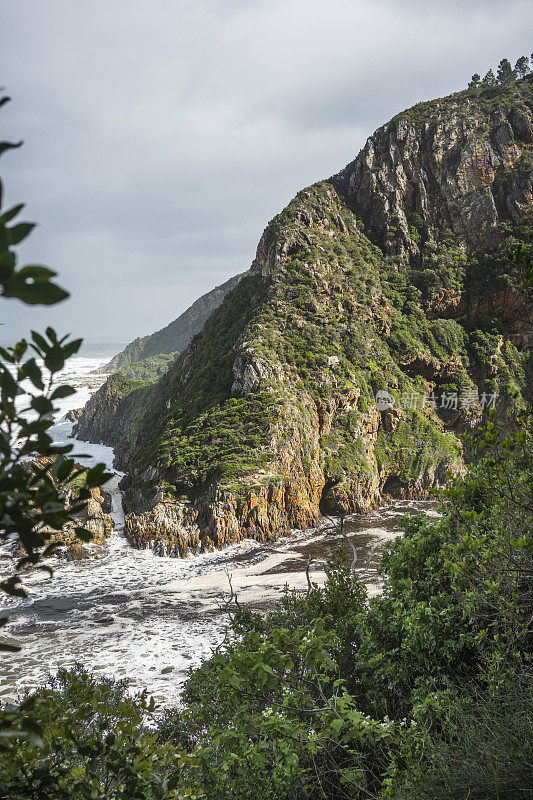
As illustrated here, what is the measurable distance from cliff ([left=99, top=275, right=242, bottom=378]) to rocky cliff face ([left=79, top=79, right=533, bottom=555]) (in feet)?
164

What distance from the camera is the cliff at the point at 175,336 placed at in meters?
99.6

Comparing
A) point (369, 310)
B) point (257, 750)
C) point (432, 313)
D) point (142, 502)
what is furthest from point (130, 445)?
point (257, 750)

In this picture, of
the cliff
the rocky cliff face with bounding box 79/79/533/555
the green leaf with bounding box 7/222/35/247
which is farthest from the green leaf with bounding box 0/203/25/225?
the cliff

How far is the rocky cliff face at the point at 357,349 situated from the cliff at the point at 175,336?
164 ft

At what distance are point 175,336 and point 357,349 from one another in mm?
78647

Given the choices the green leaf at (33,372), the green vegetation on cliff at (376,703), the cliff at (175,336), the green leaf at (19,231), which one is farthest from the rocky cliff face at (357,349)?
the cliff at (175,336)

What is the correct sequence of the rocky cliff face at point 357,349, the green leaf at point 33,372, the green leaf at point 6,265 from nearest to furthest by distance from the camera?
the green leaf at point 6,265 < the green leaf at point 33,372 < the rocky cliff face at point 357,349

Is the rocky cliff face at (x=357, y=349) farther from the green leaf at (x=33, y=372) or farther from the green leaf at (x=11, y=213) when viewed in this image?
the green leaf at (x=11, y=213)

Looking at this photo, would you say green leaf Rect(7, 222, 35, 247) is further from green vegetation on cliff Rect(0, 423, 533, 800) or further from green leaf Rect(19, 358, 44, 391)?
green vegetation on cliff Rect(0, 423, 533, 800)

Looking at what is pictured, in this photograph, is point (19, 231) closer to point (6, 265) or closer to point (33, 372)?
point (6, 265)

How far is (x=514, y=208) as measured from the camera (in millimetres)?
39781

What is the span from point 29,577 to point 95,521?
4.02 metres

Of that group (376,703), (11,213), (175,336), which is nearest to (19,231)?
(11,213)

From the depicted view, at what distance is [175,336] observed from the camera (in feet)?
341
